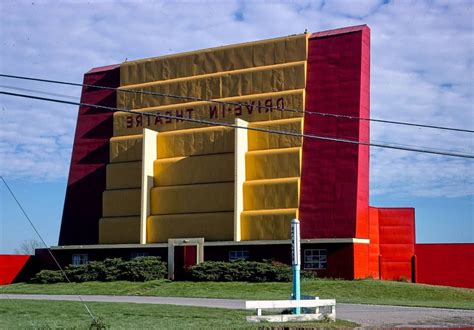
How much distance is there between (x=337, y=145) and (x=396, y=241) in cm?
702

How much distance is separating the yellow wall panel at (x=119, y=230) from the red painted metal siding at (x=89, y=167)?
0.85m

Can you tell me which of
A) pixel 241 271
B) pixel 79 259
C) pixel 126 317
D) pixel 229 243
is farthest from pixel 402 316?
pixel 79 259

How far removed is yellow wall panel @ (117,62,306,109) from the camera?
140ft

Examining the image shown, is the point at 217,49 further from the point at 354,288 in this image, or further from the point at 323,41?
the point at 354,288

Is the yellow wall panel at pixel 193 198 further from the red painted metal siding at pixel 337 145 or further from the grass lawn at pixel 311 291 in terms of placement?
the grass lawn at pixel 311 291

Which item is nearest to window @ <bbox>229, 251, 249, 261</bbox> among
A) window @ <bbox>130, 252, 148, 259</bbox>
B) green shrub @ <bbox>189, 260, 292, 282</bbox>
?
green shrub @ <bbox>189, 260, 292, 282</bbox>

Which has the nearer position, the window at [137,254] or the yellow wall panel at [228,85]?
the yellow wall panel at [228,85]

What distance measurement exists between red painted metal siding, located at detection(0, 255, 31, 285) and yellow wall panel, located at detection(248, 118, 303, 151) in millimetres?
18212

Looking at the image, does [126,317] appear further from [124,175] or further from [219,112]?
[124,175]

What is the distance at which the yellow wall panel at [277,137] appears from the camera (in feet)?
136

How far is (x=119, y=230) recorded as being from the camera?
45.9 meters

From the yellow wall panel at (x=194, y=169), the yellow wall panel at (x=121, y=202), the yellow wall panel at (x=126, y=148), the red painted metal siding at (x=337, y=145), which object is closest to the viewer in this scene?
the red painted metal siding at (x=337, y=145)

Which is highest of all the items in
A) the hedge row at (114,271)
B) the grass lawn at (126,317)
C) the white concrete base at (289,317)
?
the white concrete base at (289,317)

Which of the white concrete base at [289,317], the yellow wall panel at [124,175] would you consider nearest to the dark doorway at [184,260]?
the yellow wall panel at [124,175]
